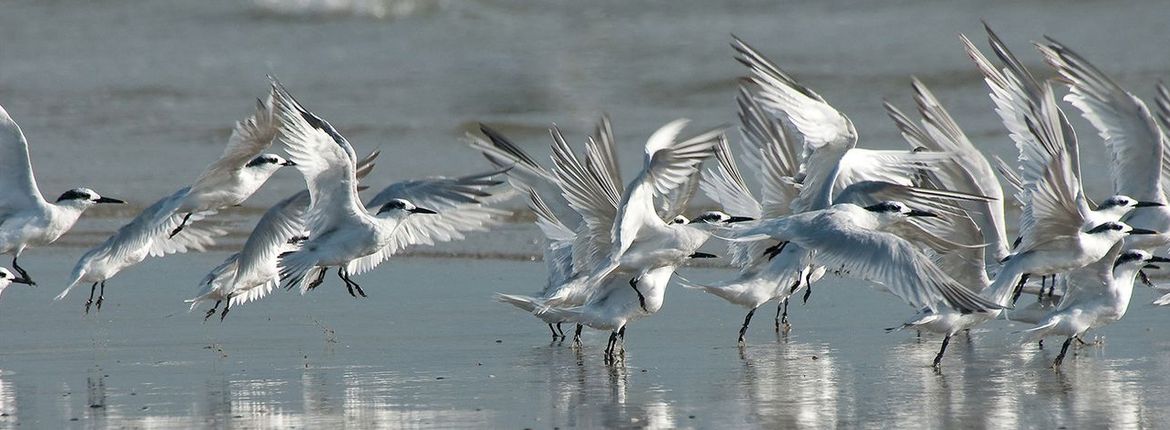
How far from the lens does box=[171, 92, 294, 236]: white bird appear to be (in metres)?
10.9

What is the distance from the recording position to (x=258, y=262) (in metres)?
10.8

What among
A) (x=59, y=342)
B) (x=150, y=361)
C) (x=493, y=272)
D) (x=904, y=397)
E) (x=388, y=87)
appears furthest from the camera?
(x=388, y=87)

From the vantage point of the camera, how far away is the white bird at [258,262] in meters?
10.6

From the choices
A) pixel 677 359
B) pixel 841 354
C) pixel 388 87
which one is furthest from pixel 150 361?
pixel 388 87

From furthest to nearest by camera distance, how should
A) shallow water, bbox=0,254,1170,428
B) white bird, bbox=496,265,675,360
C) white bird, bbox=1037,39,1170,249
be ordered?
1. white bird, bbox=1037,39,1170,249
2. white bird, bbox=496,265,675,360
3. shallow water, bbox=0,254,1170,428

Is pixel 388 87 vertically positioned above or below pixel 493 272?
above

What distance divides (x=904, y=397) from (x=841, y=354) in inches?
54.9

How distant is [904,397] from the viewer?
760cm

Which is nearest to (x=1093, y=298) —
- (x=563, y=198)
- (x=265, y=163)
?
(x=563, y=198)

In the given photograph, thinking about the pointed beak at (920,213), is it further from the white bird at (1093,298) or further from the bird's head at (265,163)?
the bird's head at (265,163)

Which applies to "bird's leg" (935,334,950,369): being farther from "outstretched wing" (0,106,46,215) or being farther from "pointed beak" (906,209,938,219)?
"outstretched wing" (0,106,46,215)

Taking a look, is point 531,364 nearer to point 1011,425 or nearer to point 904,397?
point 904,397

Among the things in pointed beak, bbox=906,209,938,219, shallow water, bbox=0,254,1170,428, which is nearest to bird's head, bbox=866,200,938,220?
pointed beak, bbox=906,209,938,219

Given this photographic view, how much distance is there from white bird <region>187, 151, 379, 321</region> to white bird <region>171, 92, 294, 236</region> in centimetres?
28
